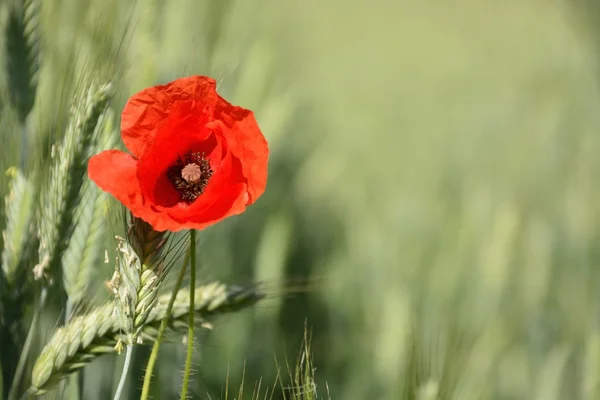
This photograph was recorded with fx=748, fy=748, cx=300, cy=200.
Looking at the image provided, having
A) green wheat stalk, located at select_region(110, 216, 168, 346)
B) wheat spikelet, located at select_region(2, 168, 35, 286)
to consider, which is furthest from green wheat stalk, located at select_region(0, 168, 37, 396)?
green wheat stalk, located at select_region(110, 216, 168, 346)

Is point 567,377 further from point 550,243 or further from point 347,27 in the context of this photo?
point 347,27

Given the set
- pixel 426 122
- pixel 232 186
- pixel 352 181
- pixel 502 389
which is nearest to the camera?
pixel 232 186

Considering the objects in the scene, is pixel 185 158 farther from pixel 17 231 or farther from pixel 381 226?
pixel 381 226

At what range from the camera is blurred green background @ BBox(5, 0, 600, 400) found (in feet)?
2.02

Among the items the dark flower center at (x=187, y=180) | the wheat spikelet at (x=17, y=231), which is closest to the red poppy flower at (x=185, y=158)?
the dark flower center at (x=187, y=180)

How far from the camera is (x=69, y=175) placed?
1.44 feet

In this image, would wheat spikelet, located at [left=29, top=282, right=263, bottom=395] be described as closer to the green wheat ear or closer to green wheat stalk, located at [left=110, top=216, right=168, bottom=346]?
green wheat stalk, located at [left=110, top=216, right=168, bottom=346]

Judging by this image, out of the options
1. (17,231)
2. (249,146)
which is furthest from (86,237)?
(249,146)

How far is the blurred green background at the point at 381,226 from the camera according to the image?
2.02 feet

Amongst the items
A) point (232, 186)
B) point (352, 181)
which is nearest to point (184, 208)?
point (232, 186)

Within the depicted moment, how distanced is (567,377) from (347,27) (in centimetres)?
217

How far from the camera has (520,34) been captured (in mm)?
2479

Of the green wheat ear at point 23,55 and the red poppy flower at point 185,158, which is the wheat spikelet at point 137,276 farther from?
the green wheat ear at point 23,55

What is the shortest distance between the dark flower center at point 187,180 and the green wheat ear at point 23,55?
0.43 feet
